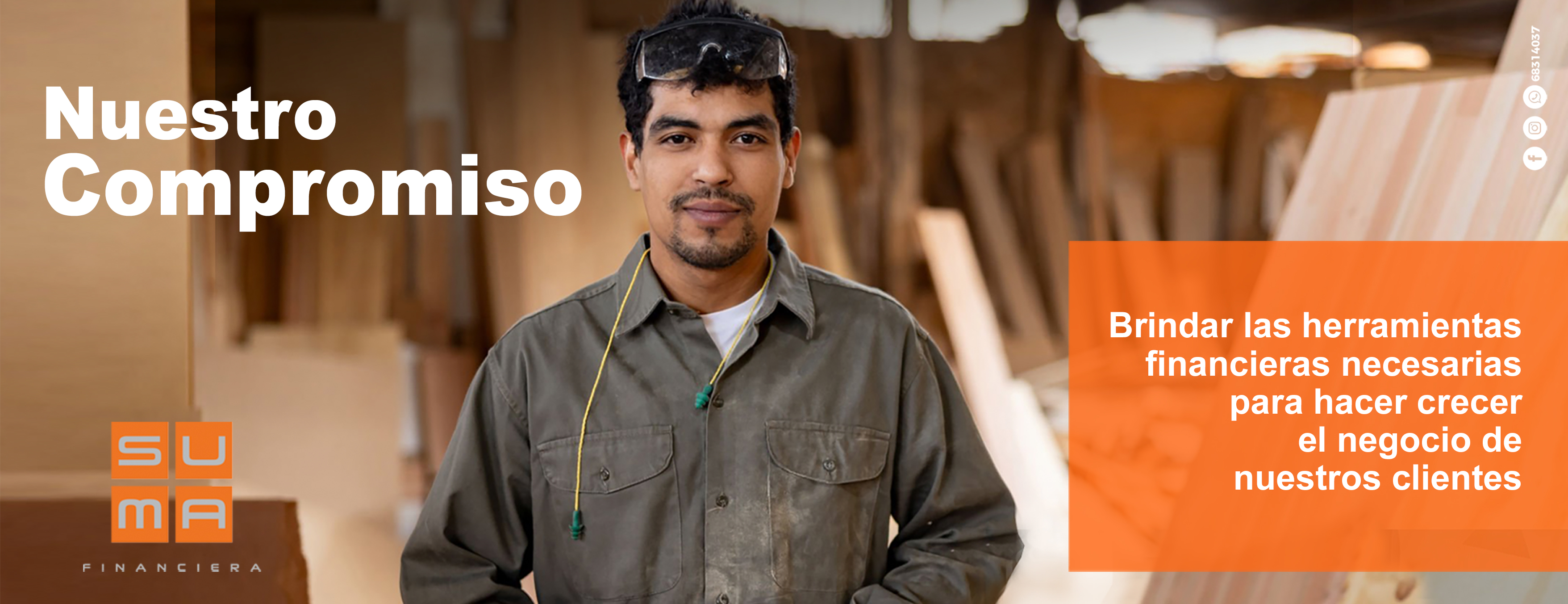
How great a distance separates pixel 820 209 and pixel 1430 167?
2.16 metres

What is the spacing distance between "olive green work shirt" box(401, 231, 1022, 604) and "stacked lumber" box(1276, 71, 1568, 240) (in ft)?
4.32

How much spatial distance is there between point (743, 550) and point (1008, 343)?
11.1 feet

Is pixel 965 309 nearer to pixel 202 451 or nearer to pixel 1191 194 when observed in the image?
pixel 1191 194

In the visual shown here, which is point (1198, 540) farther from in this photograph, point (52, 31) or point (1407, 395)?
point (52, 31)

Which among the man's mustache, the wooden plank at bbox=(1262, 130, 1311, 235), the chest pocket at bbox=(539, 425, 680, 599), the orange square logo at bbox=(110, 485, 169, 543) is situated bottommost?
the orange square logo at bbox=(110, 485, 169, 543)

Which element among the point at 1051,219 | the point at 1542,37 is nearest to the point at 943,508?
the point at 1542,37

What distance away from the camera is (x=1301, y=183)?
2.53 m

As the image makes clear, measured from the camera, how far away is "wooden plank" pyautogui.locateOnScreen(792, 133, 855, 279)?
4113 millimetres

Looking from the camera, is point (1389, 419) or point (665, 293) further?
point (1389, 419)

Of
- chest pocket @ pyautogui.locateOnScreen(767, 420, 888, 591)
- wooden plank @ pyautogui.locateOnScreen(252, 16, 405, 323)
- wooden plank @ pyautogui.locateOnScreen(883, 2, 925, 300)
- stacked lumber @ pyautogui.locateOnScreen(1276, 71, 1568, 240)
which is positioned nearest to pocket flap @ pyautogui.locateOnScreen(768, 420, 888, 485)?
chest pocket @ pyautogui.locateOnScreen(767, 420, 888, 591)

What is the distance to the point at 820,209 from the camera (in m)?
4.17

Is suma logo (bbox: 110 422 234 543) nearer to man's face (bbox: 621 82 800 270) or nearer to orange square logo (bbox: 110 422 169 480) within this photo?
orange square logo (bbox: 110 422 169 480)

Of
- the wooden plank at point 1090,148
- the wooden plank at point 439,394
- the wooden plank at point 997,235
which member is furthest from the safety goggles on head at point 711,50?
the wooden plank at point 1090,148

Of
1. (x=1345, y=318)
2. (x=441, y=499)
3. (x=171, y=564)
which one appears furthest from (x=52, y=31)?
(x=1345, y=318)
